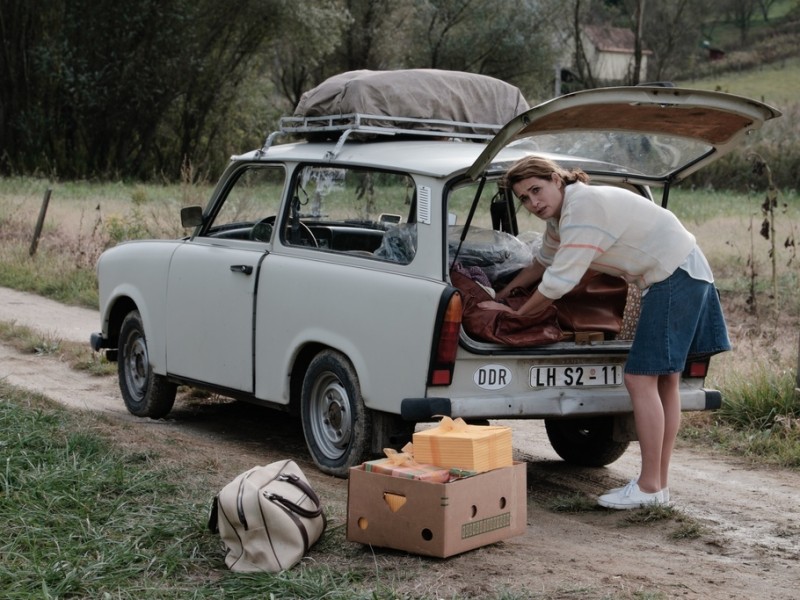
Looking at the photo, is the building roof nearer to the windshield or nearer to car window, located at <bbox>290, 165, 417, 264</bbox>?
the windshield

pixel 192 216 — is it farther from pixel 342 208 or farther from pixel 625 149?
pixel 625 149

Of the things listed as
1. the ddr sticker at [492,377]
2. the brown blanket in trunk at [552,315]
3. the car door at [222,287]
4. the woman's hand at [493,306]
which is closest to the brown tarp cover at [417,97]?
the car door at [222,287]

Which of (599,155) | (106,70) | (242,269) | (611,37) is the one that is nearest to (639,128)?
(599,155)

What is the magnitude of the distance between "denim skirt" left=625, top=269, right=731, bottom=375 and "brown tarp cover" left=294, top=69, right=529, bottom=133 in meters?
1.95

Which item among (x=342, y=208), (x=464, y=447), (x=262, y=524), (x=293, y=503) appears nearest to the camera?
(x=262, y=524)

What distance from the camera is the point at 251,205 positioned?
27.9 ft

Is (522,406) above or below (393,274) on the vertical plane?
below

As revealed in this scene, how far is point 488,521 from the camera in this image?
5.12 meters

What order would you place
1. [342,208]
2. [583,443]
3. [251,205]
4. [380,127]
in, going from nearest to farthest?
[380,127] < [342,208] < [583,443] < [251,205]

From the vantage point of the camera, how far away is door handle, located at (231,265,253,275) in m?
7.09

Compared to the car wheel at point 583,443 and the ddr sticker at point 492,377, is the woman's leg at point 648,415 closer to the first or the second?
the ddr sticker at point 492,377

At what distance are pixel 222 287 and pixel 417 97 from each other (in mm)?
1630

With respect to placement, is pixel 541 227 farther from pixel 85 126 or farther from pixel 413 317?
pixel 85 126

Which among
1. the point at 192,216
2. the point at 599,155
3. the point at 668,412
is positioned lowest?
the point at 668,412
